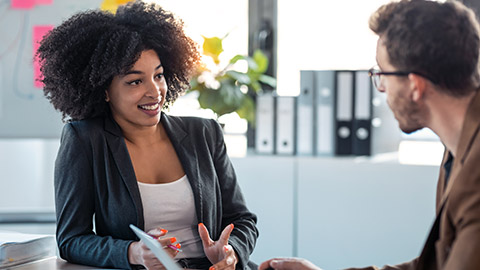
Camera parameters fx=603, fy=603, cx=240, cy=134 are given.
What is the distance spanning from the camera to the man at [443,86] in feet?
3.87

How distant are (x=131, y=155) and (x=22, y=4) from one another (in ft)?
5.27

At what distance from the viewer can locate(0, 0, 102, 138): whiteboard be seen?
3.09 meters

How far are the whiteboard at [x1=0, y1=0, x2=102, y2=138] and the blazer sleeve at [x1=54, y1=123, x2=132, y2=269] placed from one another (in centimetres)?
140

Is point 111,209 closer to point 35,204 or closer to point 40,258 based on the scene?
point 40,258

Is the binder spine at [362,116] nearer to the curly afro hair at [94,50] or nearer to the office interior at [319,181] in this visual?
the office interior at [319,181]

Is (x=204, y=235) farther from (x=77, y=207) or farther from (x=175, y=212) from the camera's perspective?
(x=77, y=207)

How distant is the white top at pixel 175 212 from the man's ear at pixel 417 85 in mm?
836

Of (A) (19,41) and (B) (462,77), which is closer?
(B) (462,77)

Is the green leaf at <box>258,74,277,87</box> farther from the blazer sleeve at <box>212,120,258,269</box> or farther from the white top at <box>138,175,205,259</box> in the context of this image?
the white top at <box>138,175,205,259</box>

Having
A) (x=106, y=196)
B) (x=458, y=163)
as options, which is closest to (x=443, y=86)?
(x=458, y=163)

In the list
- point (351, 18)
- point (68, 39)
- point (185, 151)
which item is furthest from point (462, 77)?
point (351, 18)

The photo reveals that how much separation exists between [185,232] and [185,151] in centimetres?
26

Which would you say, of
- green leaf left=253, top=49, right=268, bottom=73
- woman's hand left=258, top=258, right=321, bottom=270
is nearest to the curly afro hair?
woman's hand left=258, top=258, right=321, bottom=270

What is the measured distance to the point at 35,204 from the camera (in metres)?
3.72
